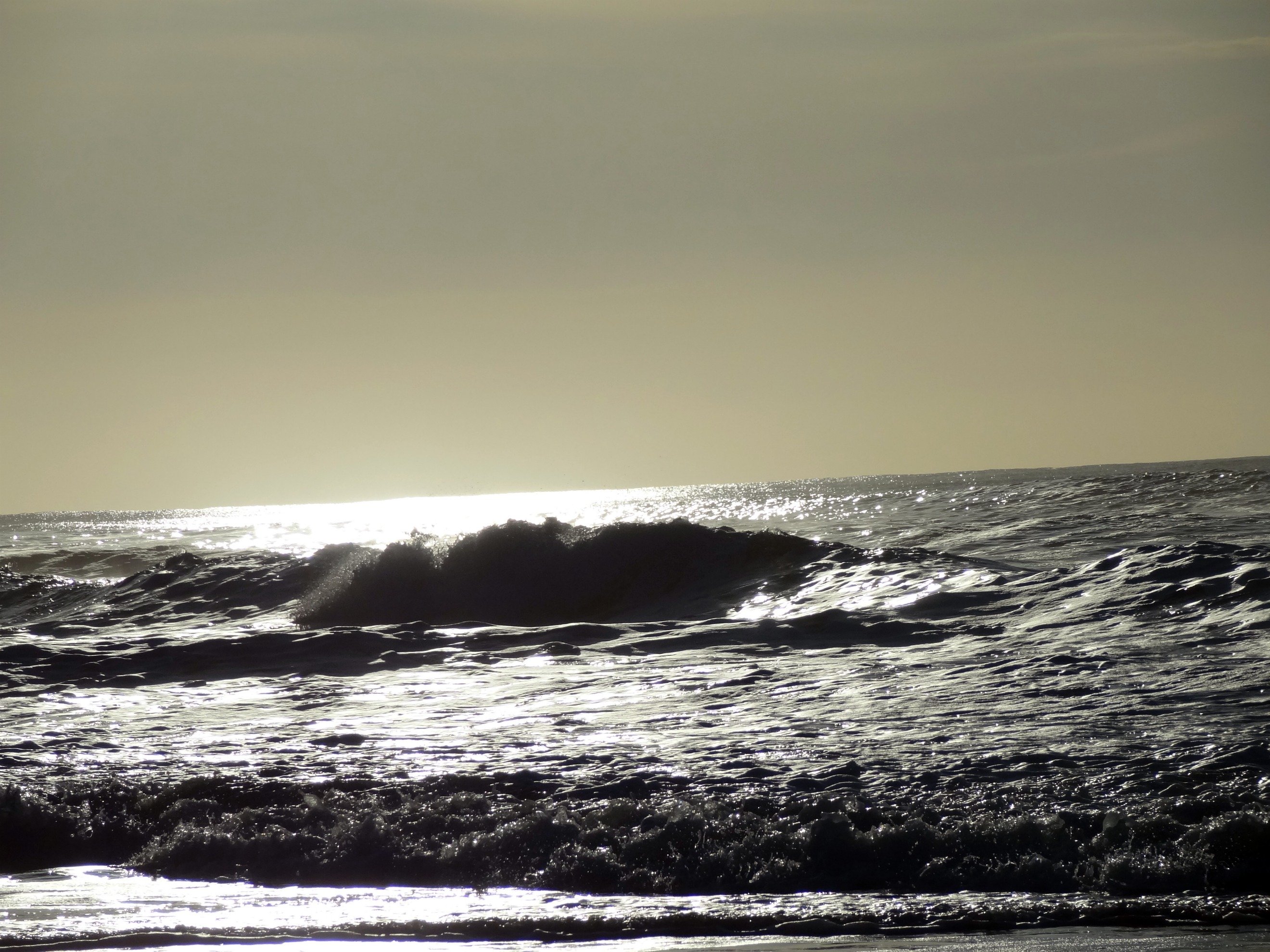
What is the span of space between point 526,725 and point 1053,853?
12.3ft

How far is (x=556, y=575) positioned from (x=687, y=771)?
10.5 metres

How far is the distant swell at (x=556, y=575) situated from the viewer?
49.0 feet

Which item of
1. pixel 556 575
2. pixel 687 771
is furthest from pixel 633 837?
pixel 556 575

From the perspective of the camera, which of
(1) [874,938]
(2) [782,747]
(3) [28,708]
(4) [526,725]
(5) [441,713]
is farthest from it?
(3) [28,708]

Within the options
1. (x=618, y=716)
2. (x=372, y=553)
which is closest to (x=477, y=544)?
(x=372, y=553)

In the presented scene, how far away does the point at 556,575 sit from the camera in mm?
16516

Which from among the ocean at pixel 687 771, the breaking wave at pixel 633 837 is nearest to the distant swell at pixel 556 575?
the ocean at pixel 687 771

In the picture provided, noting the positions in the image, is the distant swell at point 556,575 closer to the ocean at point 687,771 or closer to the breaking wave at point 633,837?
the ocean at point 687,771

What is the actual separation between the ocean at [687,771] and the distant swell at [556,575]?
0.65 metres

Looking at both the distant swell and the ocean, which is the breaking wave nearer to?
the ocean

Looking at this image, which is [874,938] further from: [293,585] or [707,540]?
[293,585]

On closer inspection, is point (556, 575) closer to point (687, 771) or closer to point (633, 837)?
point (687, 771)

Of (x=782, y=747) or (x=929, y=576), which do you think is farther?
(x=929, y=576)

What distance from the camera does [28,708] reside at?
8914 millimetres
